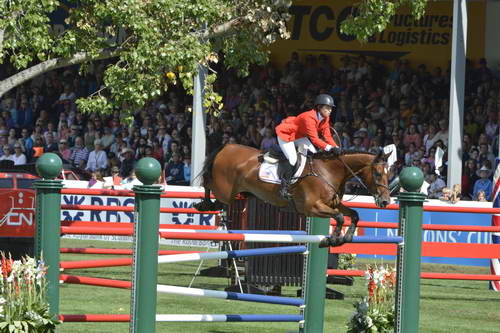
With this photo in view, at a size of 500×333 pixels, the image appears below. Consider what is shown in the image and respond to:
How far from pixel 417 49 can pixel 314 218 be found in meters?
18.9

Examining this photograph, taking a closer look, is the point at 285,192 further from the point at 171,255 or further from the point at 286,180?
the point at 171,255

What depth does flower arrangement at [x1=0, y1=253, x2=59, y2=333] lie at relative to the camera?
6348 millimetres

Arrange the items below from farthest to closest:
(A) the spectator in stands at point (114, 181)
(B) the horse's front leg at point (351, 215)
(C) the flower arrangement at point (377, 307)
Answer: (A) the spectator in stands at point (114, 181) → (B) the horse's front leg at point (351, 215) → (C) the flower arrangement at point (377, 307)

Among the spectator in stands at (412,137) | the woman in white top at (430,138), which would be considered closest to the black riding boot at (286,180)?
the woman in white top at (430,138)

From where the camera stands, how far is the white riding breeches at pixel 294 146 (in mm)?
11938

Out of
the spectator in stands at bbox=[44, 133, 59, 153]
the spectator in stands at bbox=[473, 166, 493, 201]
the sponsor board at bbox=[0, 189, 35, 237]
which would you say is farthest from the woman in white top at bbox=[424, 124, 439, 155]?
the sponsor board at bbox=[0, 189, 35, 237]

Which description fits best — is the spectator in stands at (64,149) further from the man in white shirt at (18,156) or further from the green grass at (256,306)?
the green grass at (256,306)

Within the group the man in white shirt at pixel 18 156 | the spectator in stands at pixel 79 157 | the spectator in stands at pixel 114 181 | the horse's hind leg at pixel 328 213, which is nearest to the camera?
the horse's hind leg at pixel 328 213

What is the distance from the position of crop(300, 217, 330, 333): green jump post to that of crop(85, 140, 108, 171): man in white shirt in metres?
17.5

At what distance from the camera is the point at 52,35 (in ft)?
45.9

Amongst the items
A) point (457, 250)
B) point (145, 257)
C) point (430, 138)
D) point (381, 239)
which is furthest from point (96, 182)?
point (145, 257)

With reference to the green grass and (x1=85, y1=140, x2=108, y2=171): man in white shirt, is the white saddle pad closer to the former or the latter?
the green grass

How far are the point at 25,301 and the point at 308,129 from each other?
5.73 meters

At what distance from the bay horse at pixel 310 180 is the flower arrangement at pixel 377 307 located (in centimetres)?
239
